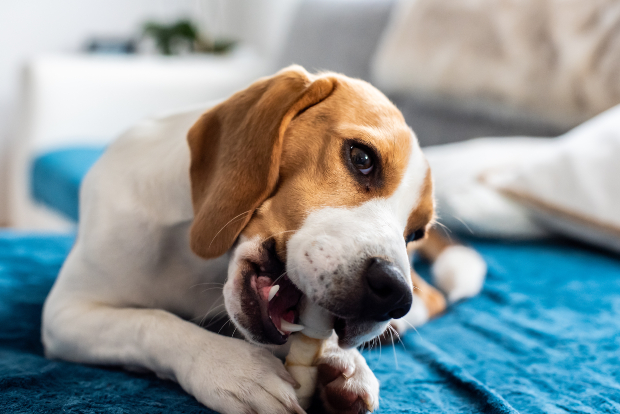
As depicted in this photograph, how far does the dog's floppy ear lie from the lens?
114 cm

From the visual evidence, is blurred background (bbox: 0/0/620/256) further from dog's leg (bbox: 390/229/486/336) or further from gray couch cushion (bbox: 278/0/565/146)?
dog's leg (bbox: 390/229/486/336)

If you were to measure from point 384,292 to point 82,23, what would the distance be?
5405 mm

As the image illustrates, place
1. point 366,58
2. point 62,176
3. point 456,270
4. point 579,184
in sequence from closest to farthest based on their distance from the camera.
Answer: point 456,270, point 579,184, point 62,176, point 366,58

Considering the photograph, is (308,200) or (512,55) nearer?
(308,200)

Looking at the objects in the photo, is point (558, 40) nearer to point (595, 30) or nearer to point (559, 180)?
point (595, 30)

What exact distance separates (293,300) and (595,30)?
80.9 inches

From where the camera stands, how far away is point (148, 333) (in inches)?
44.9

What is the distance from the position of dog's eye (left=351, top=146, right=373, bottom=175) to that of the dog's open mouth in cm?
28

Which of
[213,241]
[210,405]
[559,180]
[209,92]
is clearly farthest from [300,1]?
[210,405]

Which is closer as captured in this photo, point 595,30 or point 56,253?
point 56,253

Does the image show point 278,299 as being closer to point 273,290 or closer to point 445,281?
point 273,290

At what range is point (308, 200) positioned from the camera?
112cm

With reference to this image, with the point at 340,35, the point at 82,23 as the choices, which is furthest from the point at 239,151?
the point at 82,23

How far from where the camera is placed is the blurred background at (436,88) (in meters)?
2.18
